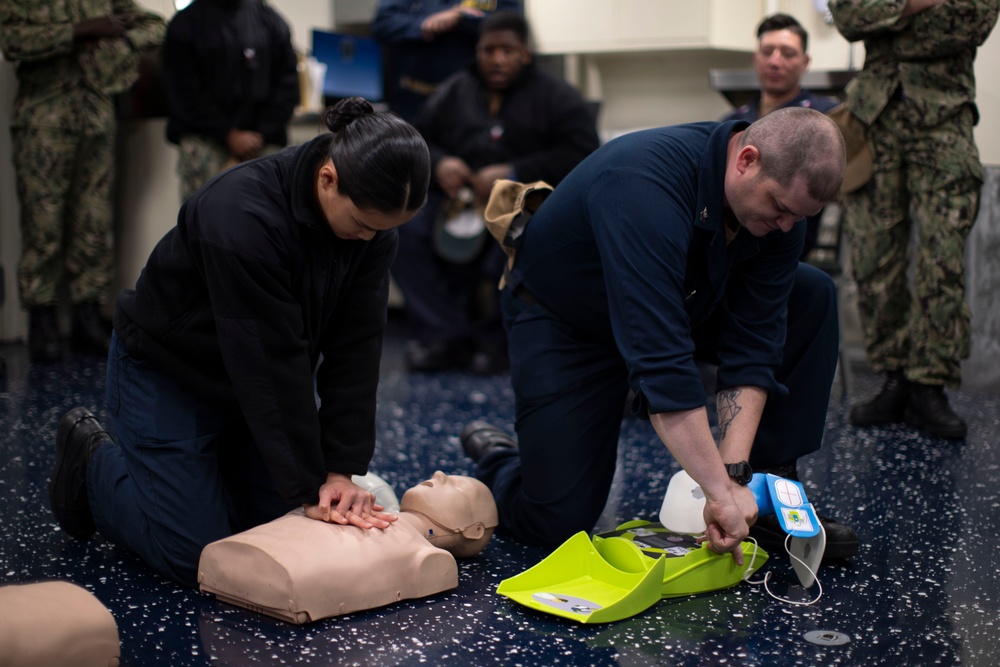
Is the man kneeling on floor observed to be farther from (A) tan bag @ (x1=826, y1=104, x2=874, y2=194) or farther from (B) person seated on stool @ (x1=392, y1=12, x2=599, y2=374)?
(B) person seated on stool @ (x1=392, y1=12, x2=599, y2=374)

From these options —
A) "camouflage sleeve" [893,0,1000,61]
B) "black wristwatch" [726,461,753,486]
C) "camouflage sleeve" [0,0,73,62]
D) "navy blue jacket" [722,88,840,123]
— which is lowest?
"black wristwatch" [726,461,753,486]

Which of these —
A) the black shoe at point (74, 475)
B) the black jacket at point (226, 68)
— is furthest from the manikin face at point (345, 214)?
the black jacket at point (226, 68)

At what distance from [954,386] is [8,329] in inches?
133

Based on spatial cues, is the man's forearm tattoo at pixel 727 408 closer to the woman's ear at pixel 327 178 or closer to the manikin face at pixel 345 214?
the manikin face at pixel 345 214

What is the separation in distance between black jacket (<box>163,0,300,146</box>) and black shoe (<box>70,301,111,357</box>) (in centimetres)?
72

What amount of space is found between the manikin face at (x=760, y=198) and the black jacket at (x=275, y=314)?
1.95 feet

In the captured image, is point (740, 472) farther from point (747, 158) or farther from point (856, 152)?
point (856, 152)

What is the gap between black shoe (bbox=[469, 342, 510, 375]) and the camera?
3.79 metres

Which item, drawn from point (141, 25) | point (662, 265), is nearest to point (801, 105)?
point (662, 265)

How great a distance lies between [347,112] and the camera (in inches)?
64.6

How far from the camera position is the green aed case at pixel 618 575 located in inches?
64.3

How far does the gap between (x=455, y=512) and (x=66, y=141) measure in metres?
2.55

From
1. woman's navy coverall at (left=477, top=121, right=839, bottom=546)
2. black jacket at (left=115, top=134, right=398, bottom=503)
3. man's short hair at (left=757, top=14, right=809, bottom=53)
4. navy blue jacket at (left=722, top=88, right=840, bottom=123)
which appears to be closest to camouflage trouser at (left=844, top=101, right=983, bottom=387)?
navy blue jacket at (left=722, top=88, right=840, bottom=123)

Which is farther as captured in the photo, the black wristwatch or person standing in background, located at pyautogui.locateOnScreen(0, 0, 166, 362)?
person standing in background, located at pyautogui.locateOnScreen(0, 0, 166, 362)
